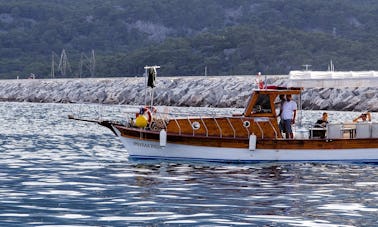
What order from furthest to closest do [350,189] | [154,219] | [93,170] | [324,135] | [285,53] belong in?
[285,53]
[324,135]
[93,170]
[350,189]
[154,219]

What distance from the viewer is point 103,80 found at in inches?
5748

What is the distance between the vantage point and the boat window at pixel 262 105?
34062 mm

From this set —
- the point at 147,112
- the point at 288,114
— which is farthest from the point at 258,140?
the point at 147,112

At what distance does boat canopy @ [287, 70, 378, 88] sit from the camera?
34.8 meters

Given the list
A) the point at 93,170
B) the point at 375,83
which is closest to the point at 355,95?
the point at 375,83

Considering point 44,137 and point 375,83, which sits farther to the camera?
point 44,137

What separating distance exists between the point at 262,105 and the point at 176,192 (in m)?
9.93

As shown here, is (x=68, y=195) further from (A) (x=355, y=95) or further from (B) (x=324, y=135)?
(A) (x=355, y=95)

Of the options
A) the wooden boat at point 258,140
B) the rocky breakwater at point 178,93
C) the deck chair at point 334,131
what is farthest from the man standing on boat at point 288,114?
the rocky breakwater at point 178,93

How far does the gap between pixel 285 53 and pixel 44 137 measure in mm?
143936

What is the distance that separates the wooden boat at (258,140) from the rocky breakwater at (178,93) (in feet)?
182

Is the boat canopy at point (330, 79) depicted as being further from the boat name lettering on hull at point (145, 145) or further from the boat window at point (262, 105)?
the boat name lettering on hull at point (145, 145)

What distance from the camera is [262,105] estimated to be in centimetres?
3416

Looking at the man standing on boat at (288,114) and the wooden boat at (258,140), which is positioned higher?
the man standing on boat at (288,114)
